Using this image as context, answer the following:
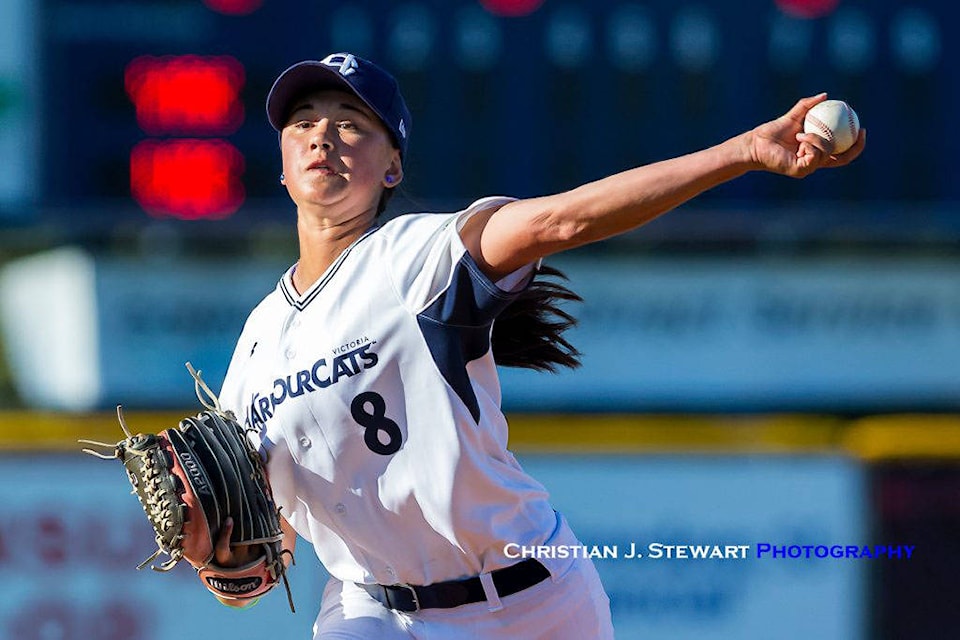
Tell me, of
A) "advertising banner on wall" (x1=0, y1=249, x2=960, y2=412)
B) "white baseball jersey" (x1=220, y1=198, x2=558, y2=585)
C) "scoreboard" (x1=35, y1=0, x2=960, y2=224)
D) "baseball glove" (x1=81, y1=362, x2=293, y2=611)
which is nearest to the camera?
"white baseball jersey" (x1=220, y1=198, x2=558, y2=585)

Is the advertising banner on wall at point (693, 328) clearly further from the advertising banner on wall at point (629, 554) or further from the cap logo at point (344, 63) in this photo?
the cap logo at point (344, 63)

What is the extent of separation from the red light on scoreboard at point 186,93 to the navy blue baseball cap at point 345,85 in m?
3.52

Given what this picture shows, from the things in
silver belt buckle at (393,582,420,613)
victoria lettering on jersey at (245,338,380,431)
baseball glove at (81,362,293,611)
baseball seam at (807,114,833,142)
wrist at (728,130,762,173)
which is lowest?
silver belt buckle at (393,582,420,613)

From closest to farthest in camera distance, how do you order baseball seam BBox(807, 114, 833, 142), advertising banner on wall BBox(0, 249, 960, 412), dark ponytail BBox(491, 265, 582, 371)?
baseball seam BBox(807, 114, 833, 142) → dark ponytail BBox(491, 265, 582, 371) → advertising banner on wall BBox(0, 249, 960, 412)

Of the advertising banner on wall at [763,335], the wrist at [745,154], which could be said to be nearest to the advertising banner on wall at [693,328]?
the advertising banner on wall at [763,335]

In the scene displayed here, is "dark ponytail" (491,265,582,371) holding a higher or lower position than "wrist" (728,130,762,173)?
lower

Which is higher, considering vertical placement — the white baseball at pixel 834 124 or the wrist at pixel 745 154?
the white baseball at pixel 834 124

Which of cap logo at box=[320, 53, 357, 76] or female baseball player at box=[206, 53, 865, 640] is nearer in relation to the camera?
female baseball player at box=[206, 53, 865, 640]

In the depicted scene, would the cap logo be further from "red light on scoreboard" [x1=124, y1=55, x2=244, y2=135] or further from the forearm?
"red light on scoreboard" [x1=124, y1=55, x2=244, y2=135]

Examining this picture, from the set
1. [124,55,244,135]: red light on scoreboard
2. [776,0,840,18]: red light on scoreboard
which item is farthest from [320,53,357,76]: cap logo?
[776,0,840,18]: red light on scoreboard

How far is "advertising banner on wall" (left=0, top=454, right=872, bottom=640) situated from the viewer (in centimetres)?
439

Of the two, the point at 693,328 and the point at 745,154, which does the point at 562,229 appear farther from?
the point at 693,328

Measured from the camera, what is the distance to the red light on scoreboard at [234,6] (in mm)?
6012

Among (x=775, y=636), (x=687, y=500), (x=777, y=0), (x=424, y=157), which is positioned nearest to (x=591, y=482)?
(x=687, y=500)
